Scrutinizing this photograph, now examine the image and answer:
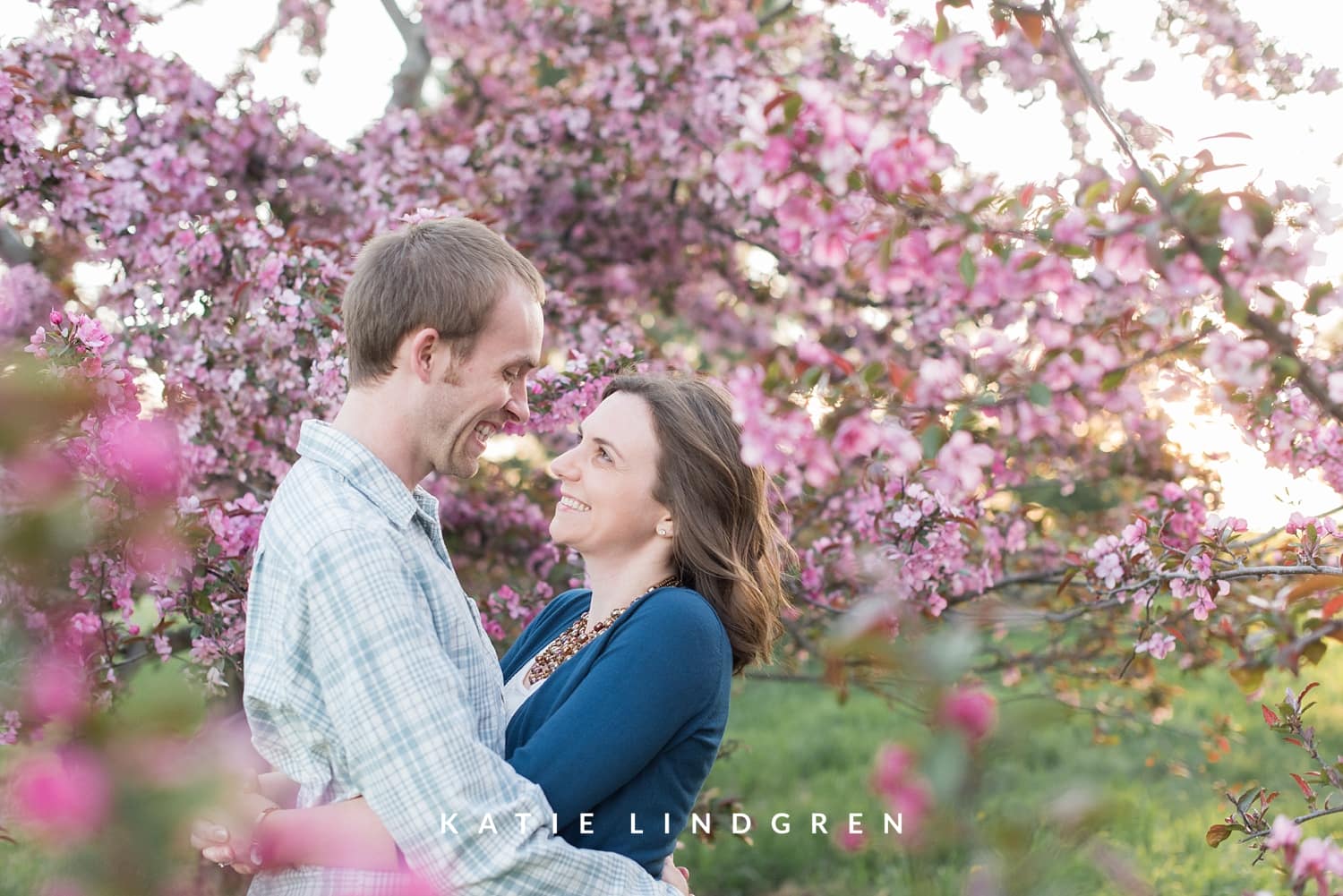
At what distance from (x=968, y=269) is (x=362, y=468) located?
0.97 m

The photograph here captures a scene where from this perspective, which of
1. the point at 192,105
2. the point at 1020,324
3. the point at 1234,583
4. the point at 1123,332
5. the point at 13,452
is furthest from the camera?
the point at 192,105

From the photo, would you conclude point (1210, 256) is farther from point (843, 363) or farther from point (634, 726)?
point (634, 726)

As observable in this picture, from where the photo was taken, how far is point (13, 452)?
715 mm

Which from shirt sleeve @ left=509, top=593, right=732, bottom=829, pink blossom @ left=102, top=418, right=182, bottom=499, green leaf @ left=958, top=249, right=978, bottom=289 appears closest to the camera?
pink blossom @ left=102, top=418, right=182, bottom=499

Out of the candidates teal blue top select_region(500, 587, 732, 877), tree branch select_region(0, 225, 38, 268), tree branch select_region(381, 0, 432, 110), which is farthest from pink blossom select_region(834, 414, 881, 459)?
tree branch select_region(381, 0, 432, 110)

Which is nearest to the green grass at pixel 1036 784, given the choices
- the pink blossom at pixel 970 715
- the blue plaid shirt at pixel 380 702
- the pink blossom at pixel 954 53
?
the blue plaid shirt at pixel 380 702

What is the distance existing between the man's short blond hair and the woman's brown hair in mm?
456

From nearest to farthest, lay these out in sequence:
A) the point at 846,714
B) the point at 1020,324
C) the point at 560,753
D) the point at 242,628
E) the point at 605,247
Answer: the point at 560,753
the point at 242,628
the point at 1020,324
the point at 605,247
the point at 846,714

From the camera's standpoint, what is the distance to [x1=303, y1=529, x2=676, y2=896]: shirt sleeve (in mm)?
1547

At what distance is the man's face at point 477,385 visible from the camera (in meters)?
1.88

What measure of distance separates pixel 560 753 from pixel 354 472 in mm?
534

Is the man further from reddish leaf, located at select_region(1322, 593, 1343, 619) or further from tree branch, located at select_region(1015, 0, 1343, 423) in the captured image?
reddish leaf, located at select_region(1322, 593, 1343, 619)

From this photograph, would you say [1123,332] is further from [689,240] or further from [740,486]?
[689,240]

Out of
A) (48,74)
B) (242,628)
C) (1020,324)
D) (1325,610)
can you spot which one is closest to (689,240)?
(1020,324)
